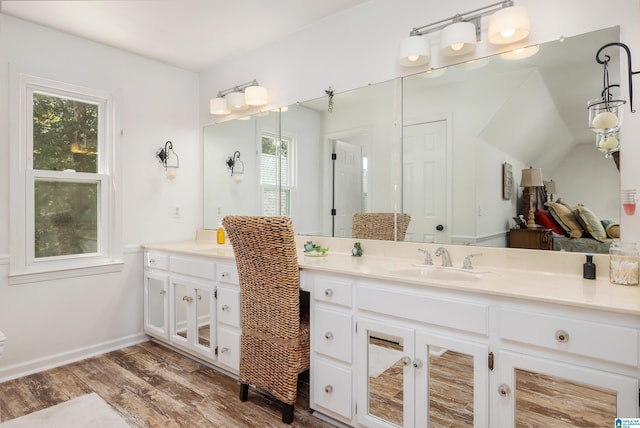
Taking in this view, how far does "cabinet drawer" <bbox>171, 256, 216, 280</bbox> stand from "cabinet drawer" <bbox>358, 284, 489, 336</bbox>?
1.13 m

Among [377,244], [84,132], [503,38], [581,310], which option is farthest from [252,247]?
[84,132]

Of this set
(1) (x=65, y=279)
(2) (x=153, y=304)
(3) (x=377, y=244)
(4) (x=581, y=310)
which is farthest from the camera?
(2) (x=153, y=304)

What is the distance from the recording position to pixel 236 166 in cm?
309

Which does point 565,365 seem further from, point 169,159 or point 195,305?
point 169,159

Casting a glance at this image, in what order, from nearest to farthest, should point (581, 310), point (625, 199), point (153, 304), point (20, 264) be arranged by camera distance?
point (581, 310)
point (625, 199)
point (20, 264)
point (153, 304)

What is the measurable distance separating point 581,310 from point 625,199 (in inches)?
26.0

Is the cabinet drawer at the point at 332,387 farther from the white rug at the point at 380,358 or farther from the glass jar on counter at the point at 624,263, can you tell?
the glass jar on counter at the point at 624,263

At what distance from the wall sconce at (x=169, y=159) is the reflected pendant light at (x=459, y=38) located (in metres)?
2.33

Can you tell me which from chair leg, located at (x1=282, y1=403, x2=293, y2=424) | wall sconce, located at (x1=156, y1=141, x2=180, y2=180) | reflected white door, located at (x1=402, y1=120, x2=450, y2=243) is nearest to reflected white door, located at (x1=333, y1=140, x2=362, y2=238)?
reflected white door, located at (x1=402, y1=120, x2=450, y2=243)

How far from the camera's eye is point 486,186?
6.06 ft

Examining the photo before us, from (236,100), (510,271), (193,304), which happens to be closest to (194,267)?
(193,304)

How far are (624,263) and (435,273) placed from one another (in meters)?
0.73

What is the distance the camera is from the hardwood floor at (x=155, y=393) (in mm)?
1854

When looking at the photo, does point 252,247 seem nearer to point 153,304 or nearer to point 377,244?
point 377,244
